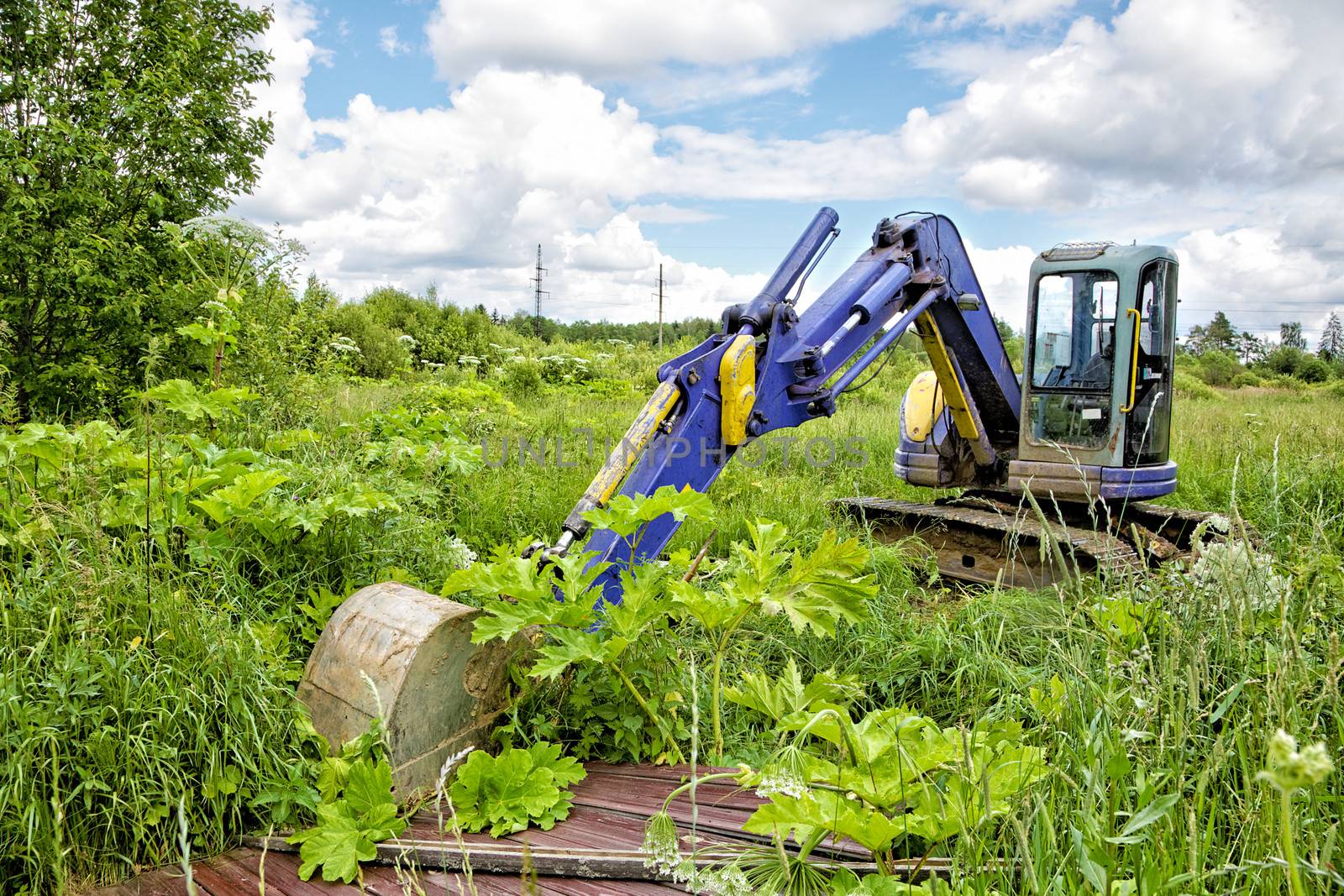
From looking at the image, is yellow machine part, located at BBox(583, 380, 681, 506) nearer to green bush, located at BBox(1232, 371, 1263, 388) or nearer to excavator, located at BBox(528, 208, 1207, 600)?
excavator, located at BBox(528, 208, 1207, 600)

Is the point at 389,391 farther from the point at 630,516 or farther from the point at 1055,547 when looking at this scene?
the point at 1055,547

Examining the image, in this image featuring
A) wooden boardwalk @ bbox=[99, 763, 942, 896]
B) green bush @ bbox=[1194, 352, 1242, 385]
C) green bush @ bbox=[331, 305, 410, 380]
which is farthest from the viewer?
green bush @ bbox=[1194, 352, 1242, 385]

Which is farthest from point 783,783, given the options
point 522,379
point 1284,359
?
point 1284,359

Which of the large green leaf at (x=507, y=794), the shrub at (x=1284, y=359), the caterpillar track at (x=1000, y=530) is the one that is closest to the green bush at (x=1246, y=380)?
the shrub at (x=1284, y=359)

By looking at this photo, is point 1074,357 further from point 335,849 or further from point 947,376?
point 335,849

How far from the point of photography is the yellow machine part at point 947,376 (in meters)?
5.68

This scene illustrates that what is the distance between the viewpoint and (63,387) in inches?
261

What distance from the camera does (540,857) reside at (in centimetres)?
225

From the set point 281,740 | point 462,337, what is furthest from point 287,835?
point 462,337

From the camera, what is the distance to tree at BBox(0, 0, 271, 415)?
20.9ft

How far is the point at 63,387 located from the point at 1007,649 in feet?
22.9

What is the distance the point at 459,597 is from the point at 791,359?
6.53ft

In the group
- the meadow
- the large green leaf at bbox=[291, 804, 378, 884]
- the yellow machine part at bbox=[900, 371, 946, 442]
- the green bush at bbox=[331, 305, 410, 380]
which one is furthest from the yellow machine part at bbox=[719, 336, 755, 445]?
the green bush at bbox=[331, 305, 410, 380]

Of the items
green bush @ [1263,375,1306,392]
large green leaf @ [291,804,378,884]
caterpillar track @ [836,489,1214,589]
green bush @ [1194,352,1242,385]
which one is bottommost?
large green leaf @ [291,804,378,884]
